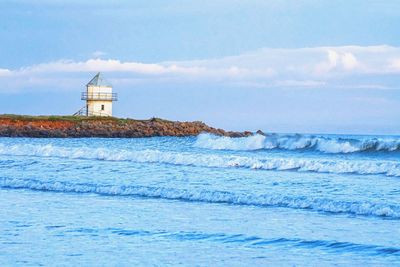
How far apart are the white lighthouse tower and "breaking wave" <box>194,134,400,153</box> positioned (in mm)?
27626

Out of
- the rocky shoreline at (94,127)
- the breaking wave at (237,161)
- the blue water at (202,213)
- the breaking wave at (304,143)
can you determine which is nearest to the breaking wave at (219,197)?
the blue water at (202,213)

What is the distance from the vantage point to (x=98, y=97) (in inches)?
2532

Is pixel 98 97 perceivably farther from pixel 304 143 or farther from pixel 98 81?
pixel 304 143

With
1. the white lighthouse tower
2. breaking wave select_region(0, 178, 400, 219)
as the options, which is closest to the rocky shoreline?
the white lighthouse tower

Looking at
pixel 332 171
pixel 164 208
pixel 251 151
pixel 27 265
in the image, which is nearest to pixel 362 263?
pixel 27 265

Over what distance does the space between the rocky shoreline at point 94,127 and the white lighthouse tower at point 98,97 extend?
→ 227cm

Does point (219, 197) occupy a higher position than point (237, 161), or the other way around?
point (237, 161)

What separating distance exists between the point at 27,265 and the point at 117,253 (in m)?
1.13

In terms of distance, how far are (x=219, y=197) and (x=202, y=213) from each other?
1.80 m

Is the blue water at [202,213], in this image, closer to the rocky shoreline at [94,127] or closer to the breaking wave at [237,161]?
the breaking wave at [237,161]

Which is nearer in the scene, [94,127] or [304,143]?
[304,143]

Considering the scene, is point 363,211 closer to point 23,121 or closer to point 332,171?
point 332,171

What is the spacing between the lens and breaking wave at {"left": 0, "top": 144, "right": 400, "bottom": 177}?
753 inches

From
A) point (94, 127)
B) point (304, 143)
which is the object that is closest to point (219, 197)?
point (304, 143)
